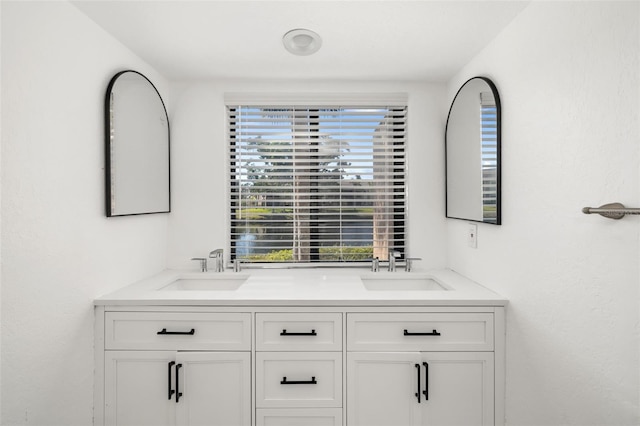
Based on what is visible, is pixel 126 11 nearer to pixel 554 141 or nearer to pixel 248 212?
pixel 248 212

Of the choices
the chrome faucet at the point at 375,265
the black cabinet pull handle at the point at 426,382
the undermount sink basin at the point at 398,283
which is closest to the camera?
the black cabinet pull handle at the point at 426,382

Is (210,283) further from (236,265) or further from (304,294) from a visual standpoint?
(304,294)

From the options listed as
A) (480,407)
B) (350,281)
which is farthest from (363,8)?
(480,407)

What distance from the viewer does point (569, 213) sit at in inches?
48.3

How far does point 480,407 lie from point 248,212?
5.67 feet

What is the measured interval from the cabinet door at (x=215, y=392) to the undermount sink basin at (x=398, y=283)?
34.9 inches

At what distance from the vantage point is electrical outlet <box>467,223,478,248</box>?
191cm

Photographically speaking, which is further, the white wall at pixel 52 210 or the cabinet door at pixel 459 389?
the cabinet door at pixel 459 389

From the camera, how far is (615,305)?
1059 mm

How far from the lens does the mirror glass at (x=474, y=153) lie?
1.67 metres

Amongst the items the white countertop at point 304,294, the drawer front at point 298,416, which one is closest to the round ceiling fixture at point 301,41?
the white countertop at point 304,294

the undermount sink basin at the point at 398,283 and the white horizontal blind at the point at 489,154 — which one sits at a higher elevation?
→ the white horizontal blind at the point at 489,154

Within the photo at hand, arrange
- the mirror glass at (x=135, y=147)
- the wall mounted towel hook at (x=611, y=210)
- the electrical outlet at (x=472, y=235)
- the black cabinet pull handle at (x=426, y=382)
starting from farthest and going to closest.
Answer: the electrical outlet at (x=472, y=235)
the mirror glass at (x=135, y=147)
the black cabinet pull handle at (x=426, y=382)
the wall mounted towel hook at (x=611, y=210)

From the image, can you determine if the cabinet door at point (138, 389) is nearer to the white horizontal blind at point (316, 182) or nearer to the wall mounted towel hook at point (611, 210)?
the white horizontal blind at point (316, 182)
